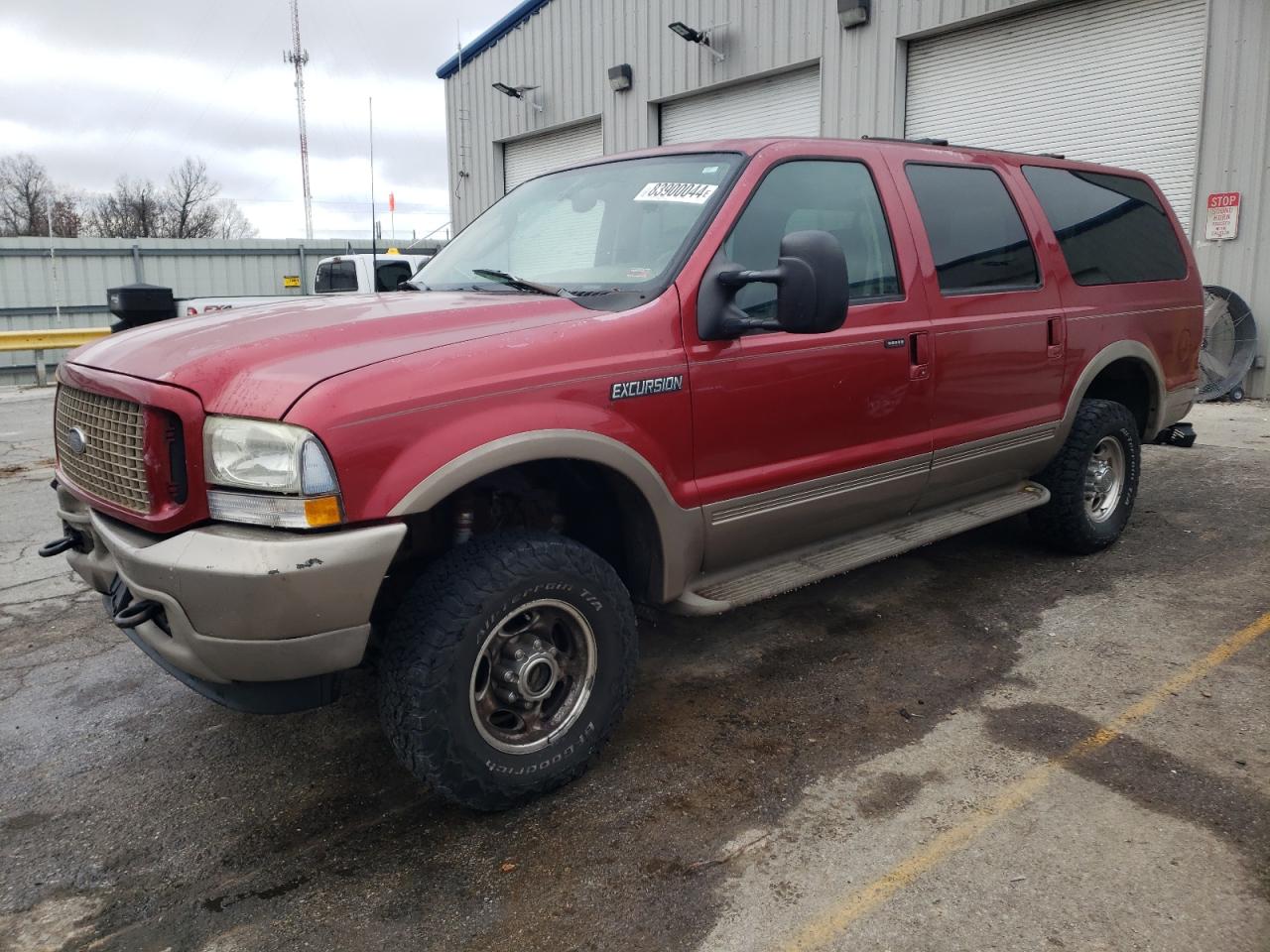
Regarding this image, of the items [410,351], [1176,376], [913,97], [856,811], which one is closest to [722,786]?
[856,811]

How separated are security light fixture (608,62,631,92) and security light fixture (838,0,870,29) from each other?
4385 millimetres

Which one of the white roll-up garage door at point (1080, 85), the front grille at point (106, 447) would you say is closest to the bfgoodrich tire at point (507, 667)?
the front grille at point (106, 447)

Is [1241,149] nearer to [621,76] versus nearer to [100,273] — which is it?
[621,76]

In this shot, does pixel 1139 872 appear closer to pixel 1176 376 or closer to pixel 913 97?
pixel 1176 376

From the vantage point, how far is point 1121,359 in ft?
16.3

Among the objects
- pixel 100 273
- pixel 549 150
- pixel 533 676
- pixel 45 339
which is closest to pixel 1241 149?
pixel 533 676

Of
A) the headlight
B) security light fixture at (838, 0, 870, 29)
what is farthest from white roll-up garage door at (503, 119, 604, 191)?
the headlight

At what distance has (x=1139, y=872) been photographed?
2477 mm

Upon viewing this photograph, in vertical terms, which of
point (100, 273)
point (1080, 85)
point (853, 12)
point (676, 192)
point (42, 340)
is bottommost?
point (42, 340)

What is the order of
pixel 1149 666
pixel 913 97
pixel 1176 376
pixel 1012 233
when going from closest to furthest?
1. pixel 1149 666
2. pixel 1012 233
3. pixel 1176 376
4. pixel 913 97

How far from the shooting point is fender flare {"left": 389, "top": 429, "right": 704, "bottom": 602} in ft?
8.39

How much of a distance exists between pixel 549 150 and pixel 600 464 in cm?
1684

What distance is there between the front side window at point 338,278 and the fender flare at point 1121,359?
31.0 ft

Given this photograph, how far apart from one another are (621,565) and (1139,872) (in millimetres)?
1720
